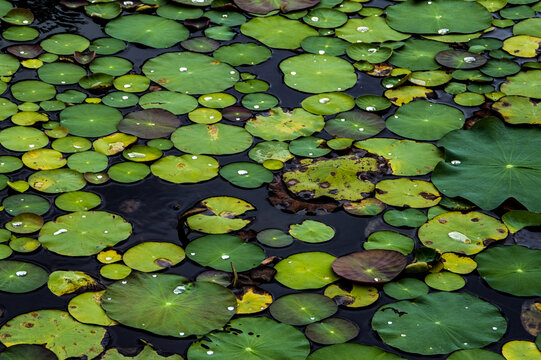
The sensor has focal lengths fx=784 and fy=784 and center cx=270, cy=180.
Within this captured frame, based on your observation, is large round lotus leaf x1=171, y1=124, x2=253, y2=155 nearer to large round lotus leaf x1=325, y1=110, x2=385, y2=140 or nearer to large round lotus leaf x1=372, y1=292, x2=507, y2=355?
large round lotus leaf x1=325, y1=110, x2=385, y2=140

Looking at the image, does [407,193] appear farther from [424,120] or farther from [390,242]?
[424,120]

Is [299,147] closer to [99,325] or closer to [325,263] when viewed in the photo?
[325,263]

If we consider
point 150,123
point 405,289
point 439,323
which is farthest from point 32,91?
point 439,323

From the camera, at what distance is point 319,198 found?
13.7 ft

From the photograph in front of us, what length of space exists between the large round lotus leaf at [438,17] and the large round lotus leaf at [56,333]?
336 cm

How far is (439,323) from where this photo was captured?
340 cm

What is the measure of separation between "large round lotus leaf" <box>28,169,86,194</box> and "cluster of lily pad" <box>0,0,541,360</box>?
0.01 meters

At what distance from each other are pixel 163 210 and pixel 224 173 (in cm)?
42

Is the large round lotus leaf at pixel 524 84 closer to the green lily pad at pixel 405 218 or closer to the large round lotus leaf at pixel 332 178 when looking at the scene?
the large round lotus leaf at pixel 332 178

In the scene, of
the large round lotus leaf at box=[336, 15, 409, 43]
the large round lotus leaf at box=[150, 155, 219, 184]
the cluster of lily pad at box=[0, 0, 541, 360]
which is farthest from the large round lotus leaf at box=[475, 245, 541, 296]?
the large round lotus leaf at box=[336, 15, 409, 43]

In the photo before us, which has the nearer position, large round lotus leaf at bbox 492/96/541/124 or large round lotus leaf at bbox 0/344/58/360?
large round lotus leaf at bbox 0/344/58/360

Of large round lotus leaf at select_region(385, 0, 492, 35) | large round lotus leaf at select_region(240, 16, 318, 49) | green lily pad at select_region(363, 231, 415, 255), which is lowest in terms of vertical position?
green lily pad at select_region(363, 231, 415, 255)

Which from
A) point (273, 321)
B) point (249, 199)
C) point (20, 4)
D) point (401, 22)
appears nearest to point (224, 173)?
point (249, 199)

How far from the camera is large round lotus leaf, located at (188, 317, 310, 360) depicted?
324 centimetres
